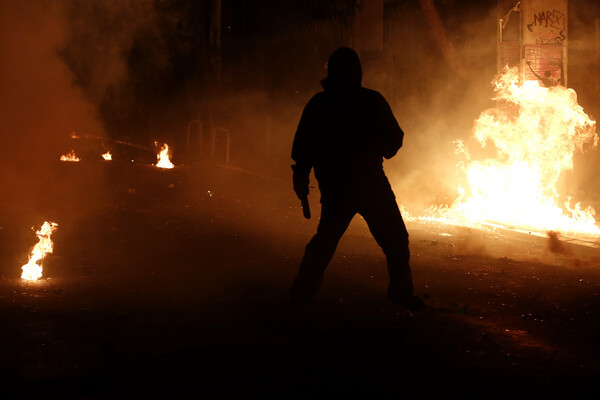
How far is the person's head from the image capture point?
4.36 meters

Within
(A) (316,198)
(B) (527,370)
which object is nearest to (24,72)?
(A) (316,198)

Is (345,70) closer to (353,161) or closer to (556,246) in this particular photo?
(353,161)

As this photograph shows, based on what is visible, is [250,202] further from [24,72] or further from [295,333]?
[295,333]

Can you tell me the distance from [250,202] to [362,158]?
6.65m

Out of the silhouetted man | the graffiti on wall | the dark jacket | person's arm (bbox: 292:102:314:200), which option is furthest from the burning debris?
the graffiti on wall

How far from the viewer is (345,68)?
4367mm

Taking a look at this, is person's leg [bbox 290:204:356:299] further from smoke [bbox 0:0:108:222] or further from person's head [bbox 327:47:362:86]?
smoke [bbox 0:0:108:222]

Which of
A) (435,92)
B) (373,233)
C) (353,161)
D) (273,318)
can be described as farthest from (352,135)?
(435,92)

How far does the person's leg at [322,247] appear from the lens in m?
4.49

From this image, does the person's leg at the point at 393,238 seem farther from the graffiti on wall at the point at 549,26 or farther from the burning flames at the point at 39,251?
the graffiti on wall at the point at 549,26

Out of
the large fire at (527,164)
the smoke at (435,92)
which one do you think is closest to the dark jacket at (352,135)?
the large fire at (527,164)

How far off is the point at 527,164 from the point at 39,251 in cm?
783

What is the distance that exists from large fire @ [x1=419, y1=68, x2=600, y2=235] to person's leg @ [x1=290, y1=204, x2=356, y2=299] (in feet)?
19.0

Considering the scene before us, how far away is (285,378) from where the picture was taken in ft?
10.9
